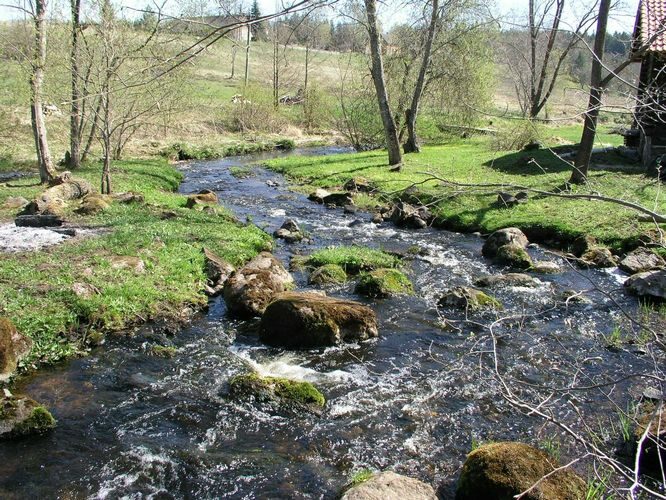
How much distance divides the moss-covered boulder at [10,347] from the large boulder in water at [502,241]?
436 inches

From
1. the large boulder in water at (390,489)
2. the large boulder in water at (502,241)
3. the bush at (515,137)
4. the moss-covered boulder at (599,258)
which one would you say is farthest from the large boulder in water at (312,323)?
the bush at (515,137)

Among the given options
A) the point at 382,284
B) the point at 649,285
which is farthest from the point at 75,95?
the point at 649,285

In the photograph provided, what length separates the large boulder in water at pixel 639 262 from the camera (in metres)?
13.4

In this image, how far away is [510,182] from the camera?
12852 mm

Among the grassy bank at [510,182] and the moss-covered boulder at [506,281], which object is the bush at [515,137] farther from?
the moss-covered boulder at [506,281]

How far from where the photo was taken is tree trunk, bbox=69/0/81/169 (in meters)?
19.2

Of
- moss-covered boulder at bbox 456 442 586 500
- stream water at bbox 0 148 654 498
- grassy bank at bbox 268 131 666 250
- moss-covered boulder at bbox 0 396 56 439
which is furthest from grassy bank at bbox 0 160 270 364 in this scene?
moss-covered boulder at bbox 456 442 586 500

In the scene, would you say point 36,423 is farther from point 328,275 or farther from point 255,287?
point 328,275

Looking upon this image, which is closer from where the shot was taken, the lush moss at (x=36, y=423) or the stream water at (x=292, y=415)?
the stream water at (x=292, y=415)

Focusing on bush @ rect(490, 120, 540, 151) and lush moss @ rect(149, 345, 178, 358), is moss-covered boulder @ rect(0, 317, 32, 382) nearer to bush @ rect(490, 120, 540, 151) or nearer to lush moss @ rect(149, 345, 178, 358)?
lush moss @ rect(149, 345, 178, 358)

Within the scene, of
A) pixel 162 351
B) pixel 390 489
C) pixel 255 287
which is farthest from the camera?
pixel 255 287

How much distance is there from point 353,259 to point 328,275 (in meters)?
1.16

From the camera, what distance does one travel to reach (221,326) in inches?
421

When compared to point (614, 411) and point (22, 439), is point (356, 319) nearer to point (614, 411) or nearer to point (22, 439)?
point (614, 411)
